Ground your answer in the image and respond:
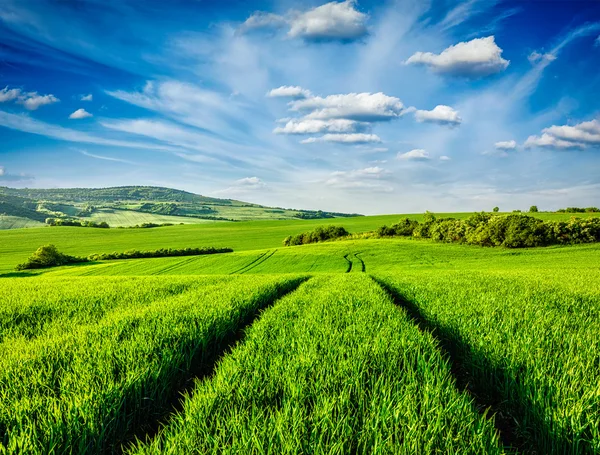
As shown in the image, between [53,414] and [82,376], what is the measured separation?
786mm

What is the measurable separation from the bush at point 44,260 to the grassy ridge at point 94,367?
55643 millimetres

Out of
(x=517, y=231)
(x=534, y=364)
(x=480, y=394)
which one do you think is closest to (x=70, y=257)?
(x=480, y=394)

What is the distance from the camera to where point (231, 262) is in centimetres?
4519

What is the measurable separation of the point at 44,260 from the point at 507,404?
217 feet

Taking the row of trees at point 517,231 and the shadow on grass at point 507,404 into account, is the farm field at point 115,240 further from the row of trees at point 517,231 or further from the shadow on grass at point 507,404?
the shadow on grass at point 507,404

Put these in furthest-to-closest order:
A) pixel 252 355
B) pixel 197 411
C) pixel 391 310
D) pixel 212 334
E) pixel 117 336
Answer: pixel 391 310 < pixel 212 334 < pixel 117 336 < pixel 252 355 < pixel 197 411

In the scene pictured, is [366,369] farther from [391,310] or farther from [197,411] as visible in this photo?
[391,310]

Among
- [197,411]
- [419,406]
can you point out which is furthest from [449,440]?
[197,411]

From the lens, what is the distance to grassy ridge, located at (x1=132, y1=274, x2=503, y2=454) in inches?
92.4

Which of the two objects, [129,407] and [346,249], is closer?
[129,407]

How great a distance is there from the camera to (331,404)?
2762 mm

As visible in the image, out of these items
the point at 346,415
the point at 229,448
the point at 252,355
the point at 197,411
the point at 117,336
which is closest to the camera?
the point at 229,448

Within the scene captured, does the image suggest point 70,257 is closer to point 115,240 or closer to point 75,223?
point 115,240

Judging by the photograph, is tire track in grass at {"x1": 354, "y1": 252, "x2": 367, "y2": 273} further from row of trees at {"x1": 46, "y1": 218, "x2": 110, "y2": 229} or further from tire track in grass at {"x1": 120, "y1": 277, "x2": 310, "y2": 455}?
row of trees at {"x1": 46, "y1": 218, "x2": 110, "y2": 229}
